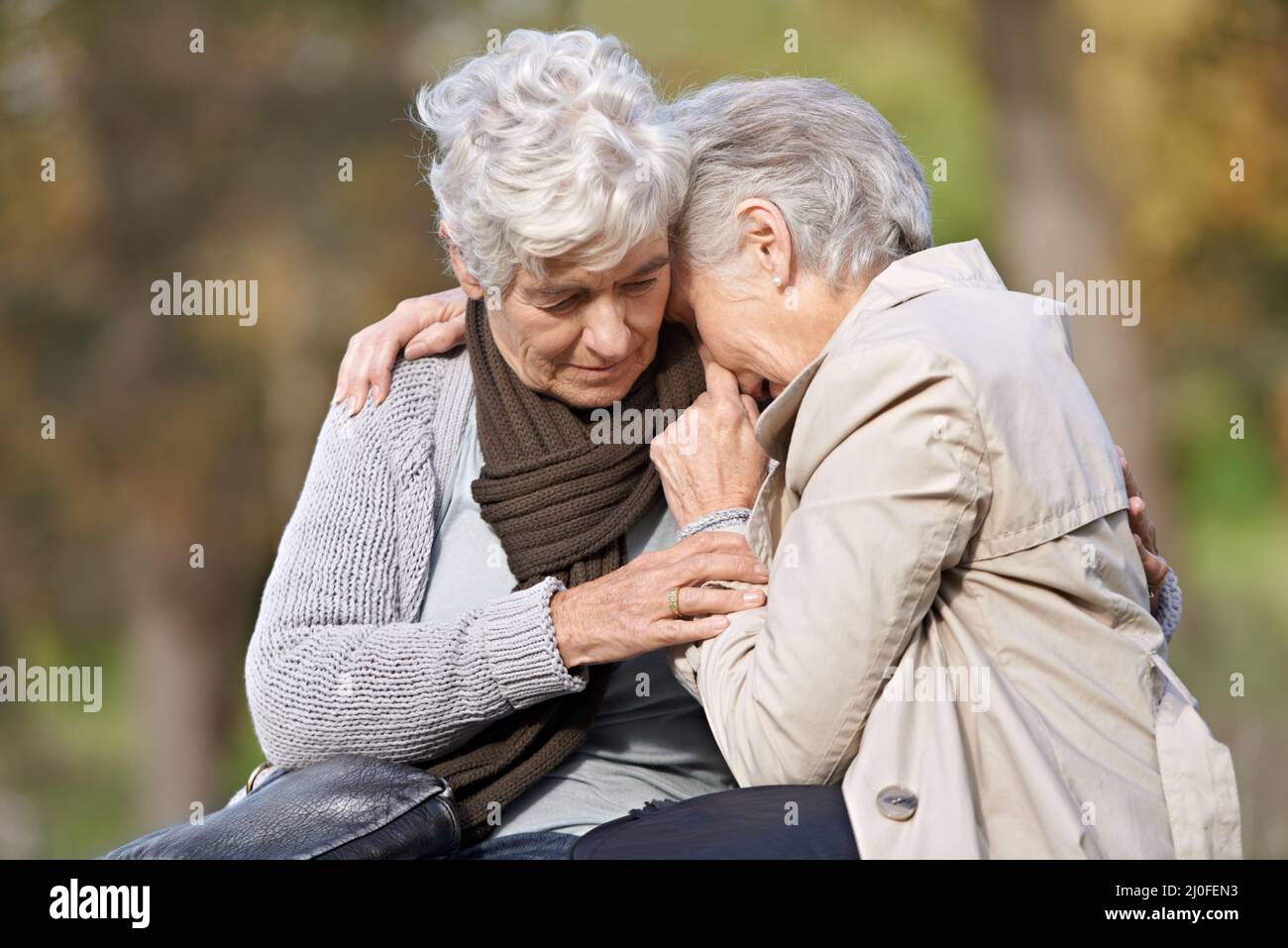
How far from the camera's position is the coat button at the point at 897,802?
1.87m

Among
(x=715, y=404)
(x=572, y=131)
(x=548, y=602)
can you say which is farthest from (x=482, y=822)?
(x=572, y=131)

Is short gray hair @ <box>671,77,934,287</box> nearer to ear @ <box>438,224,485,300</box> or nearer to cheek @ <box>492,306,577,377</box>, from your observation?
cheek @ <box>492,306,577,377</box>

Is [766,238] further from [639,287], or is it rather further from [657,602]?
[657,602]

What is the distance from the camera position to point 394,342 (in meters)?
2.60

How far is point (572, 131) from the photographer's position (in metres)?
2.30

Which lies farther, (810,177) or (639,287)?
(639,287)

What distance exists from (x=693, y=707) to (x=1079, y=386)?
38.3 inches

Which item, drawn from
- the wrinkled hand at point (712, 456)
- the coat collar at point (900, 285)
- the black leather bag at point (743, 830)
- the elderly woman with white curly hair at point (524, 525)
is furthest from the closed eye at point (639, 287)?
the black leather bag at point (743, 830)

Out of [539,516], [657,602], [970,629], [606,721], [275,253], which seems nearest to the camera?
[970,629]

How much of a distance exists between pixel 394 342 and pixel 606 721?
817 millimetres

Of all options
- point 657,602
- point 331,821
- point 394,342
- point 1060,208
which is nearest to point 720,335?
point 657,602

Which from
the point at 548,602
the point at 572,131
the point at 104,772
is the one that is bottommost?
the point at 104,772

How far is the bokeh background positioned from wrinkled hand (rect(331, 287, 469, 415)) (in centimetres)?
523
